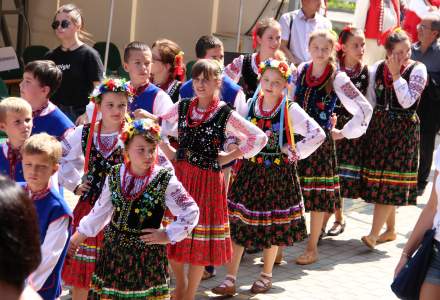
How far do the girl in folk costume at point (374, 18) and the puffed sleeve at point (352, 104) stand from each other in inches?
172

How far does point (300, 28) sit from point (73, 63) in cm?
249

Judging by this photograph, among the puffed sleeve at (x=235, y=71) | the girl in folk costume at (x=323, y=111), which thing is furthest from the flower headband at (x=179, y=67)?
the girl in folk costume at (x=323, y=111)

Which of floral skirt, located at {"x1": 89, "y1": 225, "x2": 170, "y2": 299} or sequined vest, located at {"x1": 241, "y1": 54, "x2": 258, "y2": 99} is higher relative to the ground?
sequined vest, located at {"x1": 241, "y1": 54, "x2": 258, "y2": 99}

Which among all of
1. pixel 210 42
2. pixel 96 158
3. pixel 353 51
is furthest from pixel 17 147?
pixel 353 51

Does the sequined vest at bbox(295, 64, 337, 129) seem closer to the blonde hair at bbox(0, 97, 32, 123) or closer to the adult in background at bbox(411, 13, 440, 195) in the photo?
the adult in background at bbox(411, 13, 440, 195)

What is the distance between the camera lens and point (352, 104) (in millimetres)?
6883

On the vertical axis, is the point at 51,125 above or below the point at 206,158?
above

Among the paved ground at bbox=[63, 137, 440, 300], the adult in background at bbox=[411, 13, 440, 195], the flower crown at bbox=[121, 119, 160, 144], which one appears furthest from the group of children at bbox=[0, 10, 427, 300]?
the adult in background at bbox=[411, 13, 440, 195]

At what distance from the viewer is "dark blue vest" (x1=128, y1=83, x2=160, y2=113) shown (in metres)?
6.20

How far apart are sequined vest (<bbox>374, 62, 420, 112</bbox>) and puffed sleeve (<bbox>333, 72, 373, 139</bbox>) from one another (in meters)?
0.66

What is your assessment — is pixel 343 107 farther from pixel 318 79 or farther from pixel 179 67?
pixel 179 67

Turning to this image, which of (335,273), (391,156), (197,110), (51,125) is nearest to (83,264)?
(51,125)

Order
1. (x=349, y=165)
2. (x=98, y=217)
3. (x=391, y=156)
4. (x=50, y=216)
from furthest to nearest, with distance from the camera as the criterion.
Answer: (x=349, y=165)
(x=391, y=156)
(x=98, y=217)
(x=50, y=216)

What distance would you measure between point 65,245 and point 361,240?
154 inches
